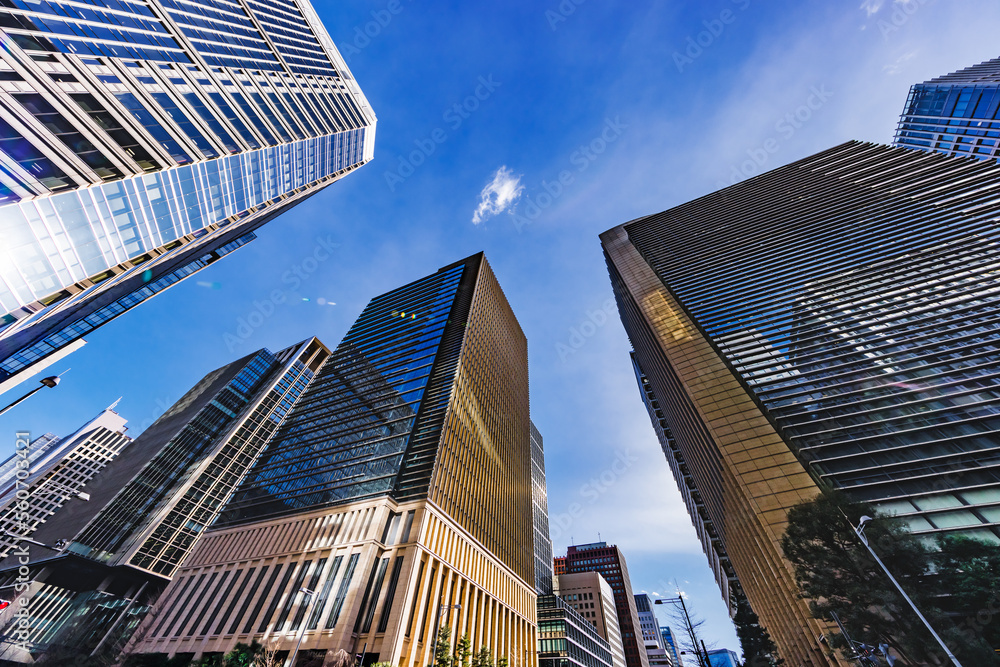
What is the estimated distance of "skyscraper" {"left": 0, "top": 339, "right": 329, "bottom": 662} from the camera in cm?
6519

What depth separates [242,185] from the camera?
5303 centimetres

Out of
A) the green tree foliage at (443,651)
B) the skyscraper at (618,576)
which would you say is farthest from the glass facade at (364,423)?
the skyscraper at (618,576)

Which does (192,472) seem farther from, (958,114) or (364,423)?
(958,114)

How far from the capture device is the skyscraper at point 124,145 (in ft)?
97.9

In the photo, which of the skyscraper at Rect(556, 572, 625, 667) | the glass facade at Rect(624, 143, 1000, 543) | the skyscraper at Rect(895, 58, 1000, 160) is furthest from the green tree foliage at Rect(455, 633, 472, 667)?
the skyscraper at Rect(895, 58, 1000, 160)

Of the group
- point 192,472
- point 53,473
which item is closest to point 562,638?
point 192,472

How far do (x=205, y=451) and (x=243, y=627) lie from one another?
70.5 metres

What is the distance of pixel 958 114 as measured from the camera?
7888cm

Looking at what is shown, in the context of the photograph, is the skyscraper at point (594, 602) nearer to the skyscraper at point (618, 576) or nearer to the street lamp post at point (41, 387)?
the skyscraper at point (618, 576)

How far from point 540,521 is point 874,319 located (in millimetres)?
103401

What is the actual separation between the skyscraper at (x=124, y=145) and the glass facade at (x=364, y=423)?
95.0ft

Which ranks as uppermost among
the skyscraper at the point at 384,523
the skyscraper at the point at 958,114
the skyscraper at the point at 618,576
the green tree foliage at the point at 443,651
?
the skyscraper at the point at 958,114

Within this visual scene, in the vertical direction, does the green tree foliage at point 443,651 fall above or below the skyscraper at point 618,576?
below

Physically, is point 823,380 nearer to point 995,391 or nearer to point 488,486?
point 995,391
